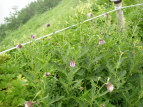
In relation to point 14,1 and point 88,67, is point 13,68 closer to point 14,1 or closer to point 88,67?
point 88,67

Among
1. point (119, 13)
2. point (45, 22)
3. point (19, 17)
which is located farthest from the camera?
point (19, 17)

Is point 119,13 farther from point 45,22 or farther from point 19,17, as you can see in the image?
point 19,17

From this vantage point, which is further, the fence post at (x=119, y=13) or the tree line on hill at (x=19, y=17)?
the tree line on hill at (x=19, y=17)

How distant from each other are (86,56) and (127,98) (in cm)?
52

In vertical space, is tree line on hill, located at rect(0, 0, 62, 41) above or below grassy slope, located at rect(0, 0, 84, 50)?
above

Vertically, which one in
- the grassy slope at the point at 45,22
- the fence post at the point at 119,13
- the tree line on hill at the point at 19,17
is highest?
the tree line on hill at the point at 19,17

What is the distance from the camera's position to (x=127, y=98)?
4.01 feet

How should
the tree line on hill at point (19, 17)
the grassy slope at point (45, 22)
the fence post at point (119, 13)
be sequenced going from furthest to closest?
the tree line on hill at point (19, 17), the grassy slope at point (45, 22), the fence post at point (119, 13)

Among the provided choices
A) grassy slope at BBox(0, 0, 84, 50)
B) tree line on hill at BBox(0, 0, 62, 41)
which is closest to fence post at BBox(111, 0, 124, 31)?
grassy slope at BBox(0, 0, 84, 50)

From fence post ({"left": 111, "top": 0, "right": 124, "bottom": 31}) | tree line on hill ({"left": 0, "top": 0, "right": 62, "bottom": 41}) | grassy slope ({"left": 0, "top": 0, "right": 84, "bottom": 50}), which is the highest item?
tree line on hill ({"left": 0, "top": 0, "right": 62, "bottom": 41})

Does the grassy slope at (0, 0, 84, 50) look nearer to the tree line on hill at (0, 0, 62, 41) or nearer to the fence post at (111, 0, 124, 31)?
the fence post at (111, 0, 124, 31)

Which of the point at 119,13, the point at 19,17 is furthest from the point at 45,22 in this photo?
the point at 19,17

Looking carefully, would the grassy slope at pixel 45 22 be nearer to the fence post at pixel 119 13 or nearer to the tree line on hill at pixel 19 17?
the fence post at pixel 119 13

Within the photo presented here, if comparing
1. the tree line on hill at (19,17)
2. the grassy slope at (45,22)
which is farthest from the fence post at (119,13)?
the tree line on hill at (19,17)
